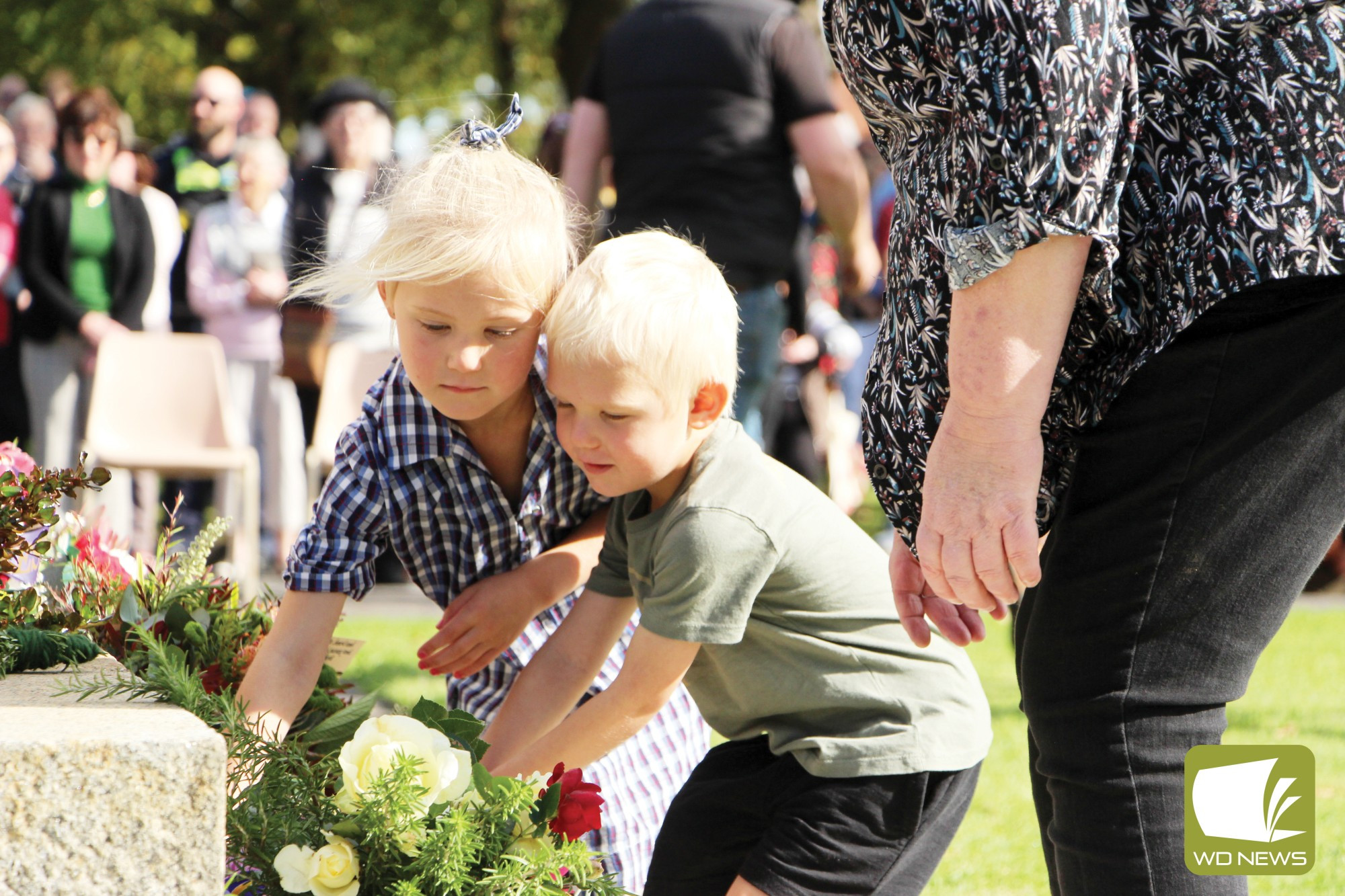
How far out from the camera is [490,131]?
7.27 feet

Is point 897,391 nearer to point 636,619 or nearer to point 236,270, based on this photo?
point 636,619

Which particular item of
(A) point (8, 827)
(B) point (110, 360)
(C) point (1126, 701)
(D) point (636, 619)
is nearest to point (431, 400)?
(D) point (636, 619)

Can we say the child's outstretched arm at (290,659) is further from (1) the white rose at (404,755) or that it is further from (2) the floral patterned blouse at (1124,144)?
(2) the floral patterned blouse at (1124,144)

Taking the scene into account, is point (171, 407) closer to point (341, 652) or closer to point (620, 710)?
point (341, 652)

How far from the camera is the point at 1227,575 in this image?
1.43 meters

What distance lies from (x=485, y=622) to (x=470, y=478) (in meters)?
0.23

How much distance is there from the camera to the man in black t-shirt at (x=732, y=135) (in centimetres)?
418

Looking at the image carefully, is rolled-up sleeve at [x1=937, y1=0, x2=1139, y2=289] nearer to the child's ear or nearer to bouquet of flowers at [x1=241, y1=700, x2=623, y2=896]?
the child's ear

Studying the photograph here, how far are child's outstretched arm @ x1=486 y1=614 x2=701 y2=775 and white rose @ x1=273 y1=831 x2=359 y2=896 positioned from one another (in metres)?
0.36

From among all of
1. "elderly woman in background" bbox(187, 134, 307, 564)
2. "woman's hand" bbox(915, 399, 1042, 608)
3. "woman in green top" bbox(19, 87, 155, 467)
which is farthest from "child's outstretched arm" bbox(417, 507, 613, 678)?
"woman in green top" bbox(19, 87, 155, 467)

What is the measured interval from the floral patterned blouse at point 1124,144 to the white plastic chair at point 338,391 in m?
5.40

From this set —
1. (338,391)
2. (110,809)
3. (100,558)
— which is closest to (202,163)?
(338,391)

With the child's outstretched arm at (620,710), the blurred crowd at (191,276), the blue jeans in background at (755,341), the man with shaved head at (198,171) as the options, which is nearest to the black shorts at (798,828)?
the child's outstretched arm at (620,710)

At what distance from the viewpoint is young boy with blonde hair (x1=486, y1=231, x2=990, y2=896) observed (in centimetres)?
187
